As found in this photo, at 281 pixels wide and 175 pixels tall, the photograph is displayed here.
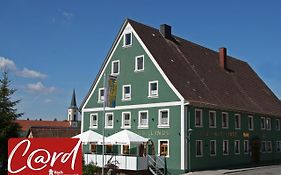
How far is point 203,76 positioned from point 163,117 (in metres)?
7.08

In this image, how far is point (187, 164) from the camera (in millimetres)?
28844

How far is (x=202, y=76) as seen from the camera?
35.4 meters

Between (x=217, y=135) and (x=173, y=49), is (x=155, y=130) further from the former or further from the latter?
(x=173, y=49)

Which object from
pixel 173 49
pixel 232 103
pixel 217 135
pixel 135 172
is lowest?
pixel 135 172

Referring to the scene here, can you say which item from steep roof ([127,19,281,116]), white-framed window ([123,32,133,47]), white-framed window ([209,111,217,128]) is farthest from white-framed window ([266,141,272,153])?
white-framed window ([123,32,133,47])

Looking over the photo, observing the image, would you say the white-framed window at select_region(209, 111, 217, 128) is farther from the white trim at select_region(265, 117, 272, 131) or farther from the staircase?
the white trim at select_region(265, 117, 272, 131)

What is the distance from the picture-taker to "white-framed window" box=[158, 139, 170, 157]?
→ 98.5 ft

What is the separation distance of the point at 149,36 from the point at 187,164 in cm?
1197

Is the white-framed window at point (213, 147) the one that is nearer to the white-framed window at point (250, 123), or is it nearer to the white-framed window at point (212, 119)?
the white-framed window at point (212, 119)

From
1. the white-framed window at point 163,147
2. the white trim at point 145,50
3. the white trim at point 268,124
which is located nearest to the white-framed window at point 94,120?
the white trim at point 145,50

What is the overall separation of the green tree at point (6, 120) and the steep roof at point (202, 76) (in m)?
12.0

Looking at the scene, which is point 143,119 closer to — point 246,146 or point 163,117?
point 163,117

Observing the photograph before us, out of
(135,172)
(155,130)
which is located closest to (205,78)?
(155,130)

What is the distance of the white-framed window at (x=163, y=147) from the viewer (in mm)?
30034
